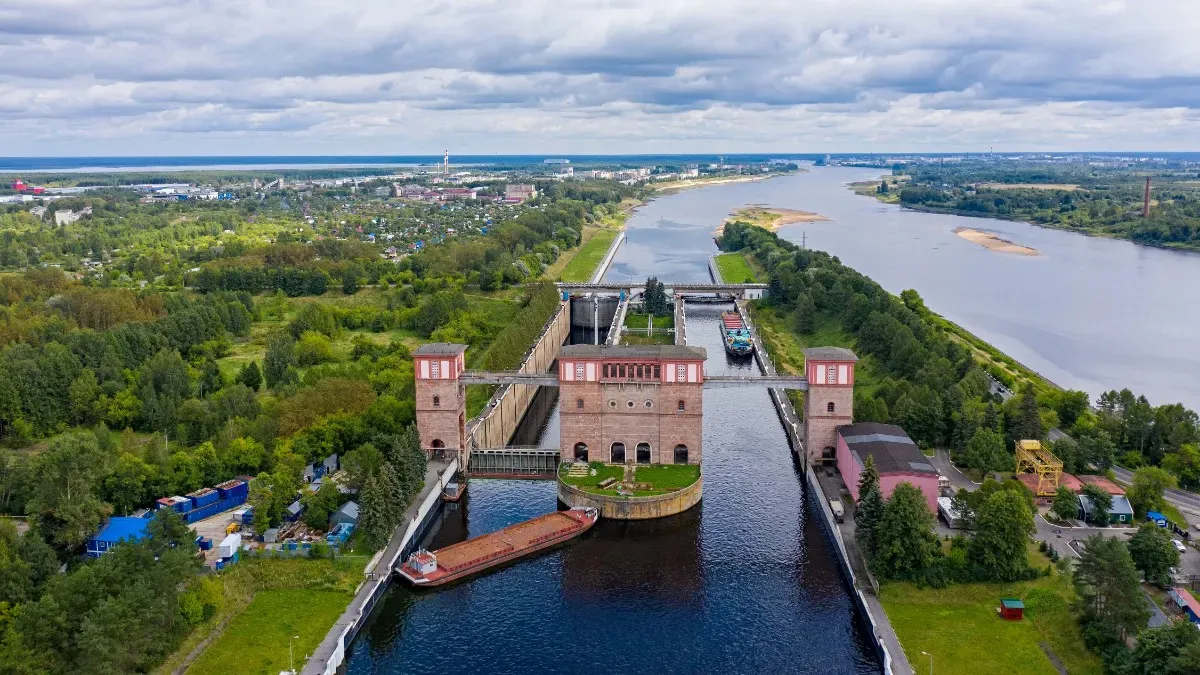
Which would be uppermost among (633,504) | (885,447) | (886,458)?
(885,447)

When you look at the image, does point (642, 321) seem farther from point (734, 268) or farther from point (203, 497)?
point (203, 497)

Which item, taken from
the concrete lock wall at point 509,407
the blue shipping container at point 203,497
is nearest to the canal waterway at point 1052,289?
the concrete lock wall at point 509,407

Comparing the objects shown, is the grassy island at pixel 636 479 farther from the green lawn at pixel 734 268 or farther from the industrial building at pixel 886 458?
the green lawn at pixel 734 268

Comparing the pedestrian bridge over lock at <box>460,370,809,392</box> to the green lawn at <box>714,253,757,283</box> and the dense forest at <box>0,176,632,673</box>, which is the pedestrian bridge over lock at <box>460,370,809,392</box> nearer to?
the dense forest at <box>0,176,632,673</box>

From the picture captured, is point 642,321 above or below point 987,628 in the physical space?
above

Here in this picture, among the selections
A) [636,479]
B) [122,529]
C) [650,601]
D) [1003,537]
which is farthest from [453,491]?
[1003,537]

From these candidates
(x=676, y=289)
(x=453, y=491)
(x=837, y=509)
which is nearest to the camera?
(x=837, y=509)
